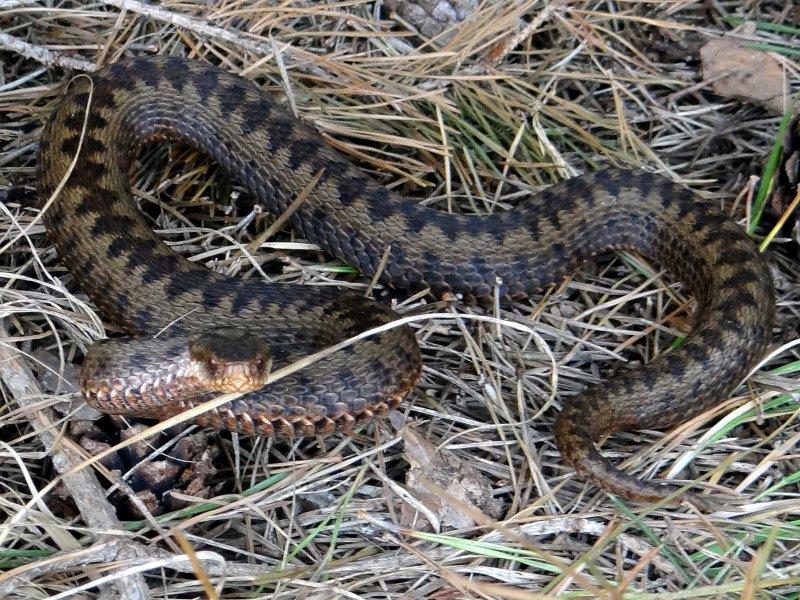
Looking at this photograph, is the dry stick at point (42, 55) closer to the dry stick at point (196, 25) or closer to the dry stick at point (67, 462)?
the dry stick at point (196, 25)

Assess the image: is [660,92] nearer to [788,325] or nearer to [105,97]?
[788,325]

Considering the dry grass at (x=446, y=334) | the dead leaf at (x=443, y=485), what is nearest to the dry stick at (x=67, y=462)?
the dry grass at (x=446, y=334)

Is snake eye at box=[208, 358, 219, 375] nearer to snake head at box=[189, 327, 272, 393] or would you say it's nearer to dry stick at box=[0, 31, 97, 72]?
snake head at box=[189, 327, 272, 393]

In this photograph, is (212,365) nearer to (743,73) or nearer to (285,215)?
(285,215)

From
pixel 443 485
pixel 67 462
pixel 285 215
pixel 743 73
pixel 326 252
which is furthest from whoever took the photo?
pixel 743 73

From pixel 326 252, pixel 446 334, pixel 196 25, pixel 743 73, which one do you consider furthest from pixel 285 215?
pixel 743 73

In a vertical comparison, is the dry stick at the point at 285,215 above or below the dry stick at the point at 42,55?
below
